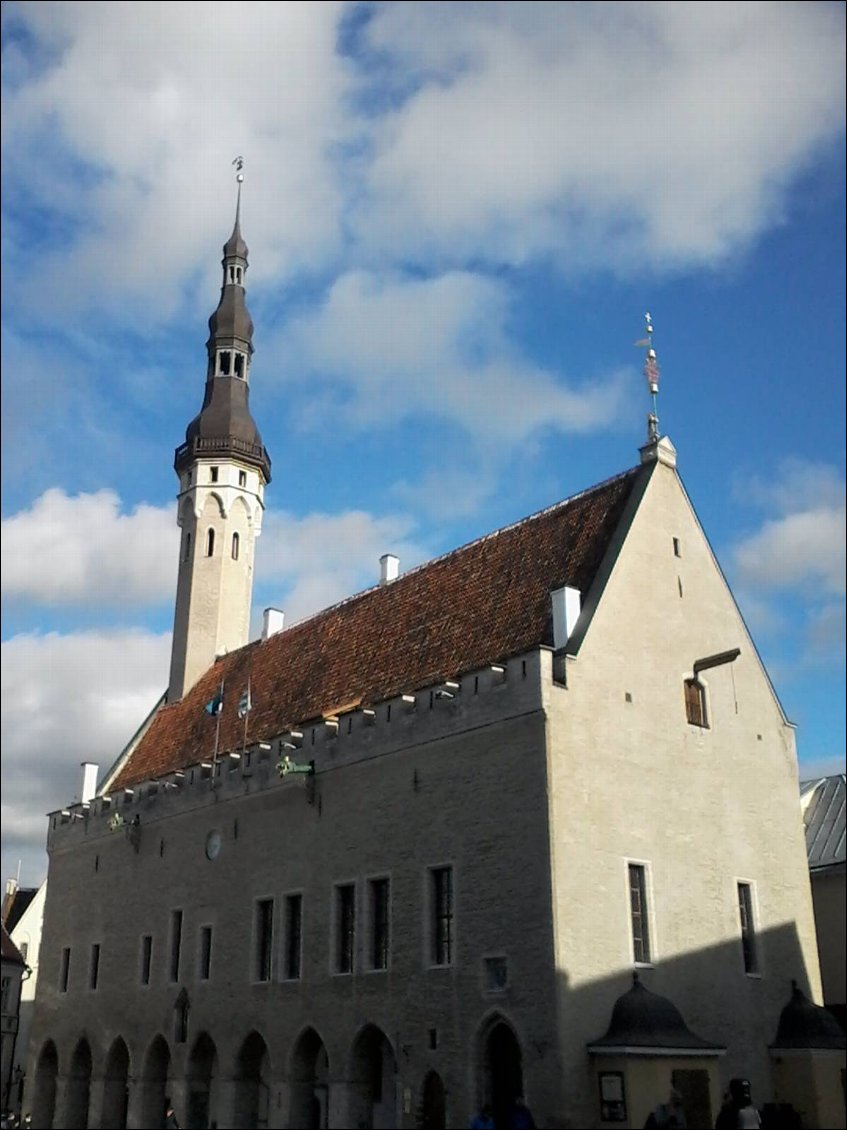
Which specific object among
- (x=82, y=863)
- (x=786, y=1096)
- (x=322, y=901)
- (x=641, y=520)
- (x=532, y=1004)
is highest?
(x=641, y=520)

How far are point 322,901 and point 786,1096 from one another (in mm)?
10719

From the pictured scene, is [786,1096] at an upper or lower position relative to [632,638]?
lower

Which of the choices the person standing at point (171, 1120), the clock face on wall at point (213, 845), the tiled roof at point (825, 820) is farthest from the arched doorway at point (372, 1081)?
the tiled roof at point (825, 820)

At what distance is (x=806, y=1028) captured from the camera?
83.9 feet

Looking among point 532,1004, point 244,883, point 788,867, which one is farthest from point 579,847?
point 244,883

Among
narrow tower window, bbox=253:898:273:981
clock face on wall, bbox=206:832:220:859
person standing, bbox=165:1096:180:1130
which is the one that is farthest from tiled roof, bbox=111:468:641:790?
person standing, bbox=165:1096:180:1130

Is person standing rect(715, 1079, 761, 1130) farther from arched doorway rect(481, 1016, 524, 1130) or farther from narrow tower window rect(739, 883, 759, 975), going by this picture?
narrow tower window rect(739, 883, 759, 975)

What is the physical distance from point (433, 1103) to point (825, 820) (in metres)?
17.1

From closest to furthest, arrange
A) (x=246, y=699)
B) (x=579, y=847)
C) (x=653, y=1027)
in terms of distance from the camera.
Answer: (x=653, y=1027) < (x=579, y=847) < (x=246, y=699)

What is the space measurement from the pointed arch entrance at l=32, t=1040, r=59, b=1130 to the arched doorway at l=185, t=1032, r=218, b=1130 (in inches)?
321

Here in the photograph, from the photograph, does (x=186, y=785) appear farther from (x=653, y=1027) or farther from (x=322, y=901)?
(x=653, y=1027)

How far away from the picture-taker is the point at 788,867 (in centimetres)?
2798

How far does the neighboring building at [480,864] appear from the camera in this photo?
76.7 ft

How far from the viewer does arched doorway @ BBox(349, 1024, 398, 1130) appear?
26.0 metres
